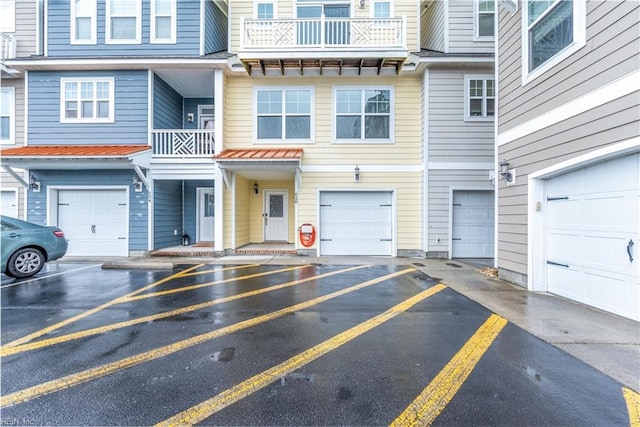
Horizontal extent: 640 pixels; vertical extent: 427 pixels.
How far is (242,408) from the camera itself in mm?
2123

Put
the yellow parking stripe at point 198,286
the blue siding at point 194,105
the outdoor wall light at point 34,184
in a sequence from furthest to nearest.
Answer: the blue siding at point 194,105 → the outdoor wall light at point 34,184 → the yellow parking stripe at point 198,286

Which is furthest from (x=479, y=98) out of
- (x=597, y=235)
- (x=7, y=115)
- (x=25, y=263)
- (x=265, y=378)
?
(x=7, y=115)

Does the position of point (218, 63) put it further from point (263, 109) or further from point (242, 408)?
point (242, 408)

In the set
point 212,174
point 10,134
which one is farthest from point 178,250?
point 10,134

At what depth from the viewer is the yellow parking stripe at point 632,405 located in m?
2.01

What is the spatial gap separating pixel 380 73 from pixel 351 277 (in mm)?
6551

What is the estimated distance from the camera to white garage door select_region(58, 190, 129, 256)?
9039 millimetres

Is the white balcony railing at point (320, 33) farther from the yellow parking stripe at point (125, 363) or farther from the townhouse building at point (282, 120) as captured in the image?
the yellow parking stripe at point (125, 363)

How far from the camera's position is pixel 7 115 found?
9570 mm

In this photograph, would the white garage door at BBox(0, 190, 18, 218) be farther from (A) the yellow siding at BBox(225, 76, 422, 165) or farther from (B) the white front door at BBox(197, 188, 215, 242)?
(A) the yellow siding at BBox(225, 76, 422, 165)

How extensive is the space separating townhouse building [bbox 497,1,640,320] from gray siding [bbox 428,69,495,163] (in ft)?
7.92

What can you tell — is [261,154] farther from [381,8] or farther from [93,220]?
[381,8]

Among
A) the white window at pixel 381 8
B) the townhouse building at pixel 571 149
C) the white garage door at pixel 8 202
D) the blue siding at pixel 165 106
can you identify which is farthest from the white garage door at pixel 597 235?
the white garage door at pixel 8 202

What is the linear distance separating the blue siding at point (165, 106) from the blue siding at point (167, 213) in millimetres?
1973
